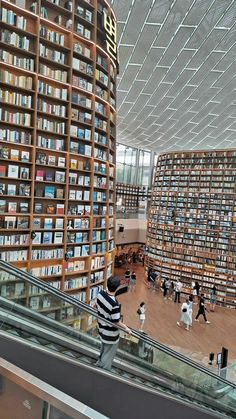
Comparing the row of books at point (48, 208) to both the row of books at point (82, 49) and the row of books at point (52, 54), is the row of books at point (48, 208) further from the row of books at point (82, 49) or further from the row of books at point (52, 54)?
the row of books at point (82, 49)

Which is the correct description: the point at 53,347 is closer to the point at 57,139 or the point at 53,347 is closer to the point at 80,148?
the point at 57,139

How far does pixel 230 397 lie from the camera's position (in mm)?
3840

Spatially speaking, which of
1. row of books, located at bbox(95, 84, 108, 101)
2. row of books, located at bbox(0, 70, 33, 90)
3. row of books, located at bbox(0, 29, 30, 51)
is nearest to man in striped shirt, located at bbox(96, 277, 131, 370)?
row of books, located at bbox(0, 70, 33, 90)

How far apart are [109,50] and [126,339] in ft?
15.3

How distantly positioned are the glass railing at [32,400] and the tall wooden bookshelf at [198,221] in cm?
1136

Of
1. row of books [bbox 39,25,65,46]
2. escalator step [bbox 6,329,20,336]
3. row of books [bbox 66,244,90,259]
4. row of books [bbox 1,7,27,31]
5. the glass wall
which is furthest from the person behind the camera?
the glass wall

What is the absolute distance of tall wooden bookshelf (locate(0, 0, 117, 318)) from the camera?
4.50 meters

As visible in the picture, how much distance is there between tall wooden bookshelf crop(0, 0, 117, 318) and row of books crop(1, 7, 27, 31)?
0.04ft

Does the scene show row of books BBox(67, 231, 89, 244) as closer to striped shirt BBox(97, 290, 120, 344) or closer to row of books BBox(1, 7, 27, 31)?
striped shirt BBox(97, 290, 120, 344)

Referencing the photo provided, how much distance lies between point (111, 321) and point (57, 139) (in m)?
3.18

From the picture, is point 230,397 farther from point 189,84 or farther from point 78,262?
point 189,84

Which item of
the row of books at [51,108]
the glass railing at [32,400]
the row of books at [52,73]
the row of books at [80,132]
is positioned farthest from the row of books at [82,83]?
the glass railing at [32,400]

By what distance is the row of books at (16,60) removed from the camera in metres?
4.37

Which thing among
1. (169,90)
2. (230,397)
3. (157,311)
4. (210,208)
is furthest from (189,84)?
(230,397)
